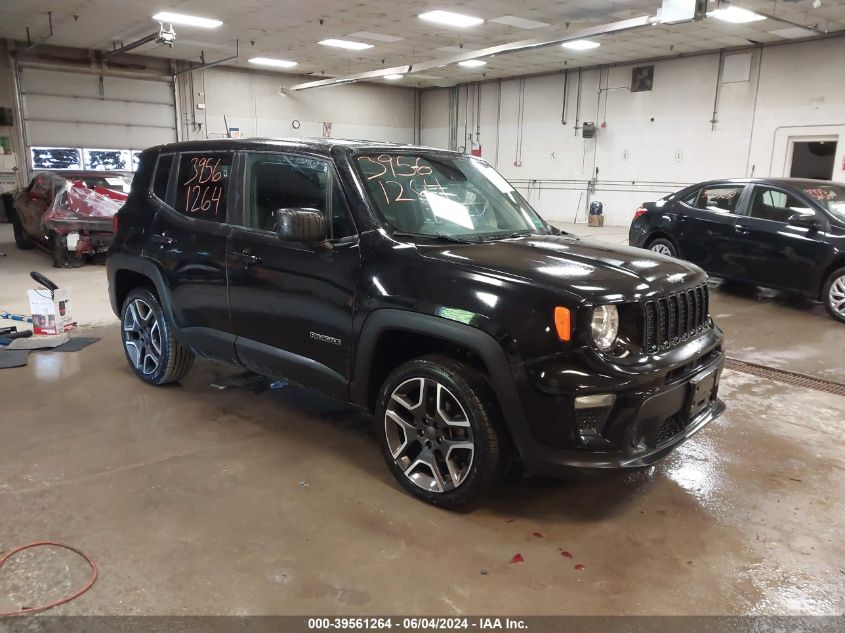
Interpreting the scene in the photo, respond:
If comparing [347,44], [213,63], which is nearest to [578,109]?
[347,44]

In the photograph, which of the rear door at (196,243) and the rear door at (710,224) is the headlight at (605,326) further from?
the rear door at (710,224)

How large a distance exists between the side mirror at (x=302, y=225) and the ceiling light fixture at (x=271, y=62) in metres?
15.7

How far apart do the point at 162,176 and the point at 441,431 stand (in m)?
2.64

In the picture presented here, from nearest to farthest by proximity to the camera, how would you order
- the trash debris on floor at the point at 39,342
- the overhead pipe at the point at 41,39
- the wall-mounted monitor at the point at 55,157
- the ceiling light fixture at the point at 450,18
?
the trash debris on floor at the point at 39,342 → the ceiling light fixture at the point at 450,18 → the overhead pipe at the point at 41,39 → the wall-mounted monitor at the point at 55,157

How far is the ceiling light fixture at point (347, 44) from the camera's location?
14.7 metres

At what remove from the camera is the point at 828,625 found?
2191 mm

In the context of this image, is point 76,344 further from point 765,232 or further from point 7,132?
point 7,132

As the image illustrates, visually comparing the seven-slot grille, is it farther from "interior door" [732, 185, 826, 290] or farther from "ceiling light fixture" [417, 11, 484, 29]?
"ceiling light fixture" [417, 11, 484, 29]

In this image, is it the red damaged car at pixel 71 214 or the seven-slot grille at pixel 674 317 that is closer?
the seven-slot grille at pixel 674 317

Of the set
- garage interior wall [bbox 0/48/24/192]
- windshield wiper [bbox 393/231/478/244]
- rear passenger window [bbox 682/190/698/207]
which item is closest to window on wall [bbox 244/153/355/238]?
windshield wiper [bbox 393/231/478/244]

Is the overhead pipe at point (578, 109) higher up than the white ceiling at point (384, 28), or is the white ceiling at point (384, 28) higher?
the white ceiling at point (384, 28)

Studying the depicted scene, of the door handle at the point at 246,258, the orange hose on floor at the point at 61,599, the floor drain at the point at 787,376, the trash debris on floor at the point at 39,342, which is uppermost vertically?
the door handle at the point at 246,258

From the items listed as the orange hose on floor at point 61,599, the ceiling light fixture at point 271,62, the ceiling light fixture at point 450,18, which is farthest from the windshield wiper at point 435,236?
the ceiling light fixture at point 271,62

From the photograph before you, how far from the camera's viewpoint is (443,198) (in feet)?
11.0
